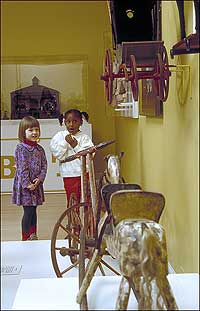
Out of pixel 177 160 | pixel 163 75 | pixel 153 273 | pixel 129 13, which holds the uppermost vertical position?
pixel 129 13

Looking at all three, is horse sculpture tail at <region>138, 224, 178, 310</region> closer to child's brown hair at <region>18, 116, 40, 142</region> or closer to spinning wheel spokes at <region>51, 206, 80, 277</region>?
spinning wheel spokes at <region>51, 206, 80, 277</region>

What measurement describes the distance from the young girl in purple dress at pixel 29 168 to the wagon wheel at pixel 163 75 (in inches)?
12.0

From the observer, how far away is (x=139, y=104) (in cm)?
78

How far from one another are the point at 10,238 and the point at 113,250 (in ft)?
1.67

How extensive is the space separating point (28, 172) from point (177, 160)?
0.36 m

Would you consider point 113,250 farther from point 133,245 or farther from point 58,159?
point 58,159

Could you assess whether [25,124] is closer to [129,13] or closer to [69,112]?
[69,112]

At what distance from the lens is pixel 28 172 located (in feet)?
3.01

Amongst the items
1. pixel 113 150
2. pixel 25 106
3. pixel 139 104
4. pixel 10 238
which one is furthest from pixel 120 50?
pixel 10 238

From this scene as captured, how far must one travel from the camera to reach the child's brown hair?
0.93m

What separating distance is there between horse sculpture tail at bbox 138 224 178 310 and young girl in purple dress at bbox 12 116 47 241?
46 cm

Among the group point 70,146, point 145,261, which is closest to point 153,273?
point 145,261

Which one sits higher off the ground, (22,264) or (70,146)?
(70,146)

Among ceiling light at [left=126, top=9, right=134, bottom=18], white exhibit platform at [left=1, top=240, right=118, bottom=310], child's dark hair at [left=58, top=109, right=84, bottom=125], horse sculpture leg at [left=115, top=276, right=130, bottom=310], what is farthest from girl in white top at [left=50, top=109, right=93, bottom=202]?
horse sculpture leg at [left=115, top=276, right=130, bottom=310]
